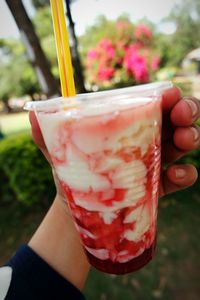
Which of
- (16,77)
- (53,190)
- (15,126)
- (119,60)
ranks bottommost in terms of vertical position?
(15,126)

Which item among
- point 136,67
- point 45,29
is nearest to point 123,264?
point 136,67

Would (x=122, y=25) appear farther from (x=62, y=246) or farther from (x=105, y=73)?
(x=62, y=246)

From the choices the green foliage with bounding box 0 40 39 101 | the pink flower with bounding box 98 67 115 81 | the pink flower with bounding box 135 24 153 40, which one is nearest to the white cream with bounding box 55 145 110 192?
the pink flower with bounding box 98 67 115 81

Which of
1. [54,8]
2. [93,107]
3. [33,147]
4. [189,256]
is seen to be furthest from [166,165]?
[33,147]

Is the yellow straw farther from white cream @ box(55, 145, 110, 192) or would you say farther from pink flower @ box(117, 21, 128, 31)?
pink flower @ box(117, 21, 128, 31)

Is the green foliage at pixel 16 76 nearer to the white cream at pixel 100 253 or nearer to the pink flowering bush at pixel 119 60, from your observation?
the pink flowering bush at pixel 119 60

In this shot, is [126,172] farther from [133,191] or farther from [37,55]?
[37,55]

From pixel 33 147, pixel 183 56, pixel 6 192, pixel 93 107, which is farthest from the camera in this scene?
pixel 183 56
